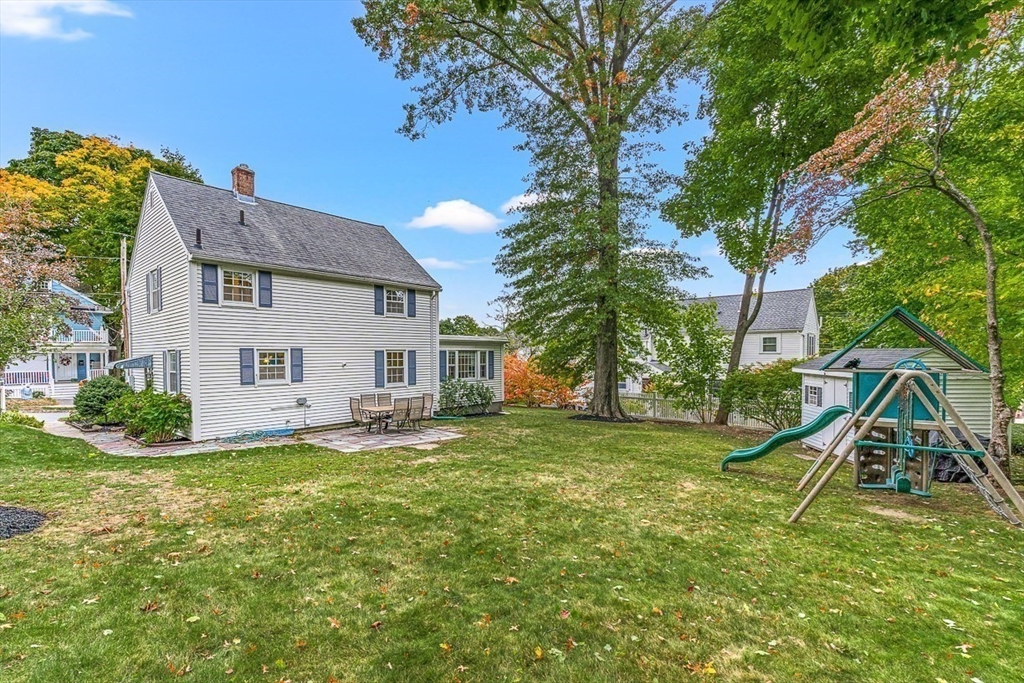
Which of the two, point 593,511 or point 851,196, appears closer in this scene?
point 593,511

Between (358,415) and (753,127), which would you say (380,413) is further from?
(753,127)

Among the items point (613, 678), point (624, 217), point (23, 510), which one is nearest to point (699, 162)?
point (624, 217)

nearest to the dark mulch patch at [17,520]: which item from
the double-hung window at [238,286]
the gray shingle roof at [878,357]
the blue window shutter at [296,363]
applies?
the double-hung window at [238,286]

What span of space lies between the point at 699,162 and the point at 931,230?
6770mm

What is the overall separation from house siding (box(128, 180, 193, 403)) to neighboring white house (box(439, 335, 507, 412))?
810 cm

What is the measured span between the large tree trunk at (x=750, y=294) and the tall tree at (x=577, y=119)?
230 centimetres

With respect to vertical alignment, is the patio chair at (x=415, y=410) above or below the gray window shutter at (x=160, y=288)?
below

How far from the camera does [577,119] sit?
52.3ft

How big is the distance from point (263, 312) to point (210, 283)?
1434 mm

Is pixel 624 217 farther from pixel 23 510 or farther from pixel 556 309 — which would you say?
pixel 23 510

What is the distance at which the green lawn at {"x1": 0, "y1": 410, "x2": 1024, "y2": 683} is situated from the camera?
2.96m

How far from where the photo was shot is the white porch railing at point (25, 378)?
24.8 metres

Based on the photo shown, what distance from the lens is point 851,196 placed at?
842 centimetres

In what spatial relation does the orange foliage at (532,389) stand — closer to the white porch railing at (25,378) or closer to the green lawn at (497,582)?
the green lawn at (497,582)
